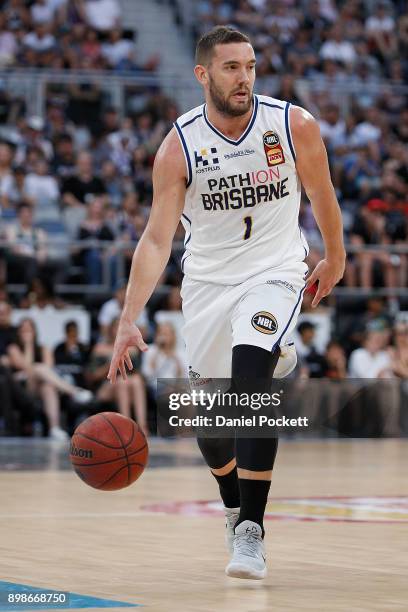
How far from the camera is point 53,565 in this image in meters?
6.24

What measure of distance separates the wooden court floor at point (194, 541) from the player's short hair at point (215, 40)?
242cm

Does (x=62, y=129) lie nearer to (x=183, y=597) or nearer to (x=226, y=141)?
(x=226, y=141)

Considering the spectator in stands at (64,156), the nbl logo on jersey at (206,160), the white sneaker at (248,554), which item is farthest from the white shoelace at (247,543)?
the spectator in stands at (64,156)

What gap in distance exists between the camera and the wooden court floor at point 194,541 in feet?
17.8

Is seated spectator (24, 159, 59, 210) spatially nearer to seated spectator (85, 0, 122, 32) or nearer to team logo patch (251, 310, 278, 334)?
seated spectator (85, 0, 122, 32)

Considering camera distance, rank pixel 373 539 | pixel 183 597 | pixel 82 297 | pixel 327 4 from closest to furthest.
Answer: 1. pixel 183 597
2. pixel 373 539
3. pixel 82 297
4. pixel 327 4

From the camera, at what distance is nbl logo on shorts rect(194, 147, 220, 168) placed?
6.32 m

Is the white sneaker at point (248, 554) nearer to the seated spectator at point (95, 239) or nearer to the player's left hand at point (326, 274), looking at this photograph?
the player's left hand at point (326, 274)

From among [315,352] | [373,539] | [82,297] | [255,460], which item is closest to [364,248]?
[315,352]

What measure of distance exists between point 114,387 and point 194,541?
8.76 m

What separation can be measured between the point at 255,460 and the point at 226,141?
1.52 m

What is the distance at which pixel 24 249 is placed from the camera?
17.2 metres

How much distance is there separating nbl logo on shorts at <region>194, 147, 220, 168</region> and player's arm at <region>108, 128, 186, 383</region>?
0.07 metres

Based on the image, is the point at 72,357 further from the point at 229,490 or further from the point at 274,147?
the point at 274,147
